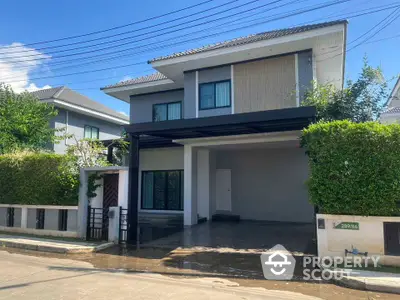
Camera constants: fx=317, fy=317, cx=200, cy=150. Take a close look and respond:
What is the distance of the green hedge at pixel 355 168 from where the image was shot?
711cm

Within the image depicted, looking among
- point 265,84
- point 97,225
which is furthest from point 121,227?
point 265,84

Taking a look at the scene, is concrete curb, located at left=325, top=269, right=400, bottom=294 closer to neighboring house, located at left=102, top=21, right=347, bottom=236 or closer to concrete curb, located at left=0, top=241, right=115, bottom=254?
neighboring house, located at left=102, top=21, right=347, bottom=236

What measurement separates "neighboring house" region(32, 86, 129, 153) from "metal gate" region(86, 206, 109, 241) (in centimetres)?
741

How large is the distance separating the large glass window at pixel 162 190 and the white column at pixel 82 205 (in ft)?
18.3

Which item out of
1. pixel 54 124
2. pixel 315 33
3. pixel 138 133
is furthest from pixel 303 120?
pixel 54 124

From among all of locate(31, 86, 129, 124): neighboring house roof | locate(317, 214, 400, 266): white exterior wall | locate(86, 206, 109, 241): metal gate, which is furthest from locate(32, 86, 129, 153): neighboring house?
locate(317, 214, 400, 266): white exterior wall

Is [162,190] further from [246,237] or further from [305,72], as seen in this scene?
[305,72]

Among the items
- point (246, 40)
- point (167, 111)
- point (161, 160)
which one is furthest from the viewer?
point (167, 111)

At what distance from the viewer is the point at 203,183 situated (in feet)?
49.2

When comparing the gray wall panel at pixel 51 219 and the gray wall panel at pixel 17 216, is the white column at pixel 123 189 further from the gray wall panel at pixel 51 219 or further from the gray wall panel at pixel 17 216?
the gray wall panel at pixel 17 216

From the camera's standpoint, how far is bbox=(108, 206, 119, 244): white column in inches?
404

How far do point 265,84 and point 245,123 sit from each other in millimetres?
3779

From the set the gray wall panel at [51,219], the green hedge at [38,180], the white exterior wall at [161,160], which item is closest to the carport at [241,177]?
the white exterior wall at [161,160]

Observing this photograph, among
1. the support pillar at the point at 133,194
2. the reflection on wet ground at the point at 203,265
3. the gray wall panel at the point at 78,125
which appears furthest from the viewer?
the gray wall panel at the point at 78,125
